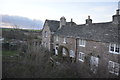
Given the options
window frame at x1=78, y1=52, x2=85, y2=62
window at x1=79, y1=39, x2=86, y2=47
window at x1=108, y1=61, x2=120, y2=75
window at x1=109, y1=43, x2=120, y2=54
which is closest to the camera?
window at x1=108, y1=61, x2=120, y2=75

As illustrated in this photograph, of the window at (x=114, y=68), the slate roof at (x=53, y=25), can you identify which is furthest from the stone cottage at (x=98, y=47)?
the slate roof at (x=53, y=25)

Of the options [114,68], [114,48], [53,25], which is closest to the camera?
[114,68]

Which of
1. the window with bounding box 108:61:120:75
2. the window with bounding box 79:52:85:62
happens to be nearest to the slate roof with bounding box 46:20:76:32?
the window with bounding box 79:52:85:62

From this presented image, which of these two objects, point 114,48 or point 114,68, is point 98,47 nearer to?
point 114,48

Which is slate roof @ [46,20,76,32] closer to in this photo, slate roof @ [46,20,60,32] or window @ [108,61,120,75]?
slate roof @ [46,20,60,32]

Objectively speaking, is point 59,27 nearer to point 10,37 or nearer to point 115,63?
point 10,37

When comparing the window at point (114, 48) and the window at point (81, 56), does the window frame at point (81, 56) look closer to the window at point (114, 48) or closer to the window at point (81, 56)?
the window at point (81, 56)

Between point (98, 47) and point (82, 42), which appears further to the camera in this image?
point (82, 42)

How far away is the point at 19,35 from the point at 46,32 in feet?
39.2

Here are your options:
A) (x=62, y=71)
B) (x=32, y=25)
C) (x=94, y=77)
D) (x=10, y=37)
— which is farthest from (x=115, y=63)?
(x=32, y=25)

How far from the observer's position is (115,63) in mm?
14859

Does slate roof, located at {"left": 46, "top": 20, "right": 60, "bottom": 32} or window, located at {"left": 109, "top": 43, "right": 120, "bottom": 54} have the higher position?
slate roof, located at {"left": 46, "top": 20, "right": 60, "bottom": 32}

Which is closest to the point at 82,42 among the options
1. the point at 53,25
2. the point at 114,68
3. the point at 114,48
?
the point at 114,48

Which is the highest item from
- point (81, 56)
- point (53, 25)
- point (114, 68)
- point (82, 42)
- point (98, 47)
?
point (53, 25)
